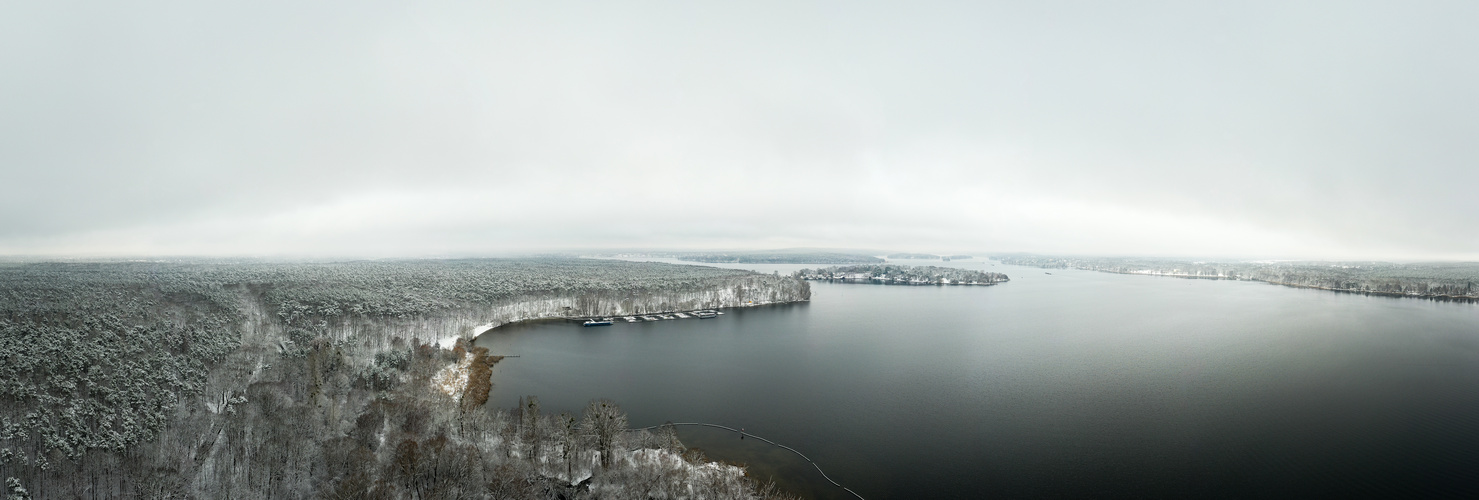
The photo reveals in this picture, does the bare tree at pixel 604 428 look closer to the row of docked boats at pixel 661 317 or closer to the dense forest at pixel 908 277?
the row of docked boats at pixel 661 317

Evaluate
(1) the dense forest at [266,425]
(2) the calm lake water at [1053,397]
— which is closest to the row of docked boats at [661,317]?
(2) the calm lake water at [1053,397]

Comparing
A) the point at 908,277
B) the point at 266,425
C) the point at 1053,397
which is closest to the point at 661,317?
the point at 1053,397

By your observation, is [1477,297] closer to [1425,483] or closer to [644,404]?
[1425,483]

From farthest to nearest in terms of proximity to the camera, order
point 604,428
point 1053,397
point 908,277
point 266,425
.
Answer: point 908,277
point 1053,397
point 266,425
point 604,428

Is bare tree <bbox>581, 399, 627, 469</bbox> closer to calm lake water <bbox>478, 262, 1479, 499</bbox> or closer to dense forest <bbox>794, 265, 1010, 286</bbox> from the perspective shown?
calm lake water <bbox>478, 262, 1479, 499</bbox>

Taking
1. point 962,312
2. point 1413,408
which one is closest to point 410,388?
point 1413,408

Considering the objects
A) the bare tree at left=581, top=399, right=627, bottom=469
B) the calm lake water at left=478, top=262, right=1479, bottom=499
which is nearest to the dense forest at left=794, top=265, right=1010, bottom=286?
the calm lake water at left=478, top=262, right=1479, bottom=499

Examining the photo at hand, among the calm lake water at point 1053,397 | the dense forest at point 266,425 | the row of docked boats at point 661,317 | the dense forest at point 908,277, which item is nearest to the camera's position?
the dense forest at point 266,425

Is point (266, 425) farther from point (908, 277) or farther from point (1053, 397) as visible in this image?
point (908, 277)
